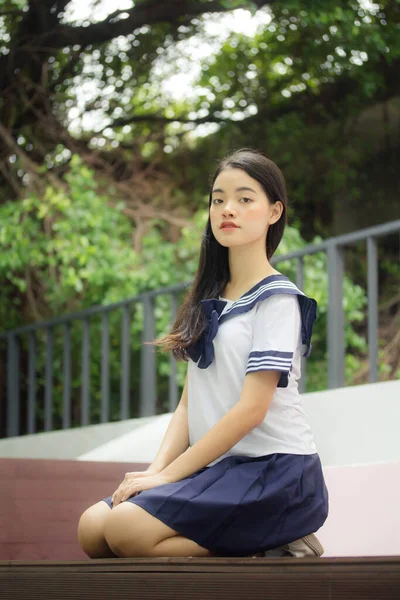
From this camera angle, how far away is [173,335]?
159 cm

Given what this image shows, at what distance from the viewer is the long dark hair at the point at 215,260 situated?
1.58 m

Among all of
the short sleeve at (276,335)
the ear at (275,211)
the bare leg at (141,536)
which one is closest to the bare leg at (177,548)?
the bare leg at (141,536)

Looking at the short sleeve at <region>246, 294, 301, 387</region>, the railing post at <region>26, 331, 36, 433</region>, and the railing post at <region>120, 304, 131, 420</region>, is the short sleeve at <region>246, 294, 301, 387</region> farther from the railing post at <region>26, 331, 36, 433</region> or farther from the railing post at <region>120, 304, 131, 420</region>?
the railing post at <region>26, 331, 36, 433</region>

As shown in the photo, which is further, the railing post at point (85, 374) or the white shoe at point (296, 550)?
the railing post at point (85, 374)

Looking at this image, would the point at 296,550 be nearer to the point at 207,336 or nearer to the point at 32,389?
the point at 207,336

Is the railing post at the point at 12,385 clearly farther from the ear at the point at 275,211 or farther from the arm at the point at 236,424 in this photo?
the arm at the point at 236,424

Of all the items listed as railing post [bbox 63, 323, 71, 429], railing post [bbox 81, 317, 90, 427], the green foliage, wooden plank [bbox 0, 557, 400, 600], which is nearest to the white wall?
wooden plank [bbox 0, 557, 400, 600]

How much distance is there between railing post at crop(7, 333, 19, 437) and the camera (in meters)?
6.06

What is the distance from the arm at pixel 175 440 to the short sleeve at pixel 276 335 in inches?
8.2

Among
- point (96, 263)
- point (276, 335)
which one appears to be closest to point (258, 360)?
point (276, 335)

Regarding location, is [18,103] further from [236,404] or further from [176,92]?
[236,404]

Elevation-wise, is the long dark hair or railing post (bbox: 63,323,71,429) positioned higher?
the long dark hair

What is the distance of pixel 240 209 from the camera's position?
1.58 meters

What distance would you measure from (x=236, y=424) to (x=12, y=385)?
191 inches
